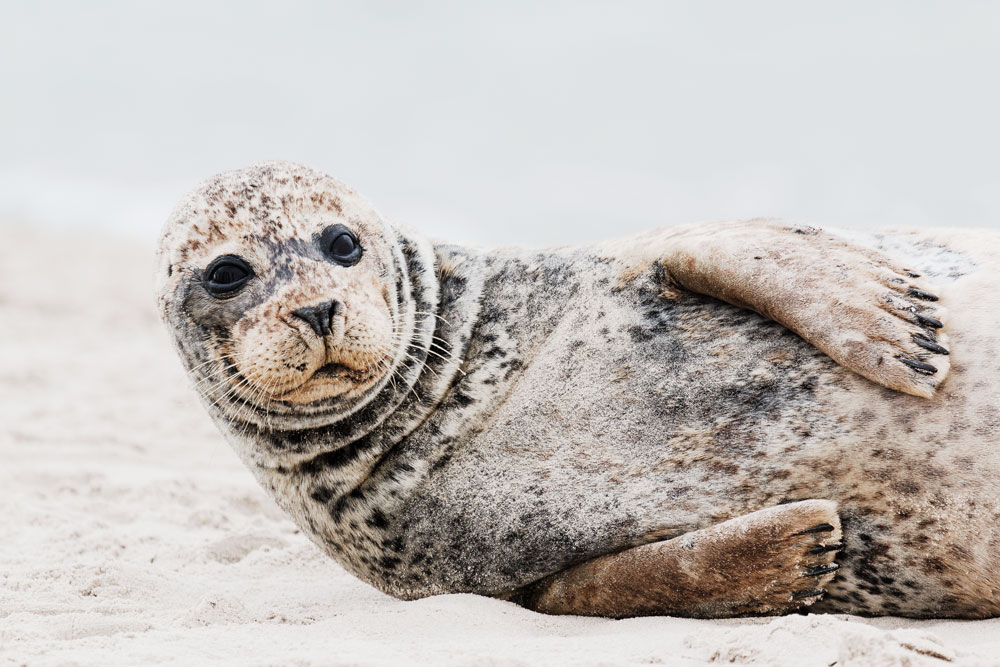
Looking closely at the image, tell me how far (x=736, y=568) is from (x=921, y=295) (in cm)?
88

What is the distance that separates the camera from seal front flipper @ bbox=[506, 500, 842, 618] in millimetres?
2783

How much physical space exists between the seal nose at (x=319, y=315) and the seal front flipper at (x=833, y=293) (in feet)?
3.27

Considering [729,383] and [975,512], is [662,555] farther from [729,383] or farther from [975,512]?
[975,512]

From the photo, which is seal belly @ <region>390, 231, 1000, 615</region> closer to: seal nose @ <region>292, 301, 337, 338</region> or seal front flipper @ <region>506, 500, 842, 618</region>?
seal front flipper @ <region>506, 500, 842, 618</region>

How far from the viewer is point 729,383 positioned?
306 cm

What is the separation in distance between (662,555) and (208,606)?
4.42 ft

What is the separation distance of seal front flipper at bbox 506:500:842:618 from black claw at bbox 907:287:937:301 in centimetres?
60

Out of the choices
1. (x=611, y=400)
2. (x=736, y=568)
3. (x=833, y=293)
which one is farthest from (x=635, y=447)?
(x=833, y=293)

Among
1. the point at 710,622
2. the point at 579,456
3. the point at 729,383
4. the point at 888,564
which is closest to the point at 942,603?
the point at 888,564

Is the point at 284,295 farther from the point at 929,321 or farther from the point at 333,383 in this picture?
the point at 929,321

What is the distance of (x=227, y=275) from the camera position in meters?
3.22

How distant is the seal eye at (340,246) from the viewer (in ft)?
10.8

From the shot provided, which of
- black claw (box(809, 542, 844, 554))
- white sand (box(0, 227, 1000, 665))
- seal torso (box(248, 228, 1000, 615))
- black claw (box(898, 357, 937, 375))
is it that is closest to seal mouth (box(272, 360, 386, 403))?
seal torso (box(248, 228, 1000, 615))

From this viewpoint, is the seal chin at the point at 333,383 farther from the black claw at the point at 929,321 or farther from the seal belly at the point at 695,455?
the black claw at the point at 929,321
